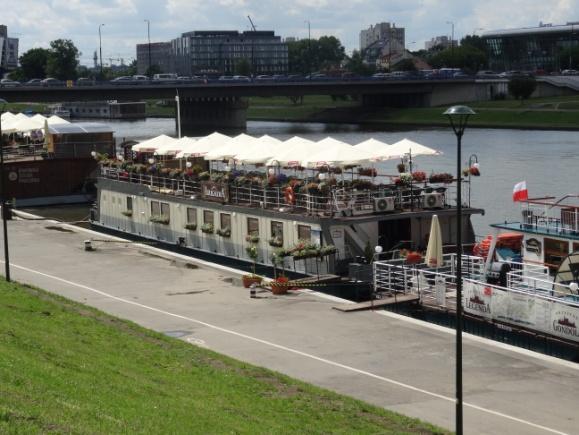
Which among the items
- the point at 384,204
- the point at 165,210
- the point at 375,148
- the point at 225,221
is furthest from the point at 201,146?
the point at 384,204

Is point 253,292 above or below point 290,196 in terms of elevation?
below

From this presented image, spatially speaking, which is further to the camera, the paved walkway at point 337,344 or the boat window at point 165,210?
the boat window at point 165,210

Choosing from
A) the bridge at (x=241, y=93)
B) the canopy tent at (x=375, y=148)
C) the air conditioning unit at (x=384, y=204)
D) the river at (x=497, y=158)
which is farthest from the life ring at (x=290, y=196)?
the bridge at (x=241, y=93)

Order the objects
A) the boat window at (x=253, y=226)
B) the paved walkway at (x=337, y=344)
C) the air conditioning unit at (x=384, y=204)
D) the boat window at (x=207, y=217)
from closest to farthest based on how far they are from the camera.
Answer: the paved walkway at (x=337, y=344)
the air conditioning unit at (x=384, y=204)
the boat window at (x=253, y=226)
the boat window at (x=207, y=217)

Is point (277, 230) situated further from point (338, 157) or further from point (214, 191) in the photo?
point (214, 191)

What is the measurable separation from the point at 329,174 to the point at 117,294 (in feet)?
33.2

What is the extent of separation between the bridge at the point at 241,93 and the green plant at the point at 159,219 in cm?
6829

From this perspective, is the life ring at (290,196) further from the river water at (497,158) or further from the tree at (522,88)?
the tree at (522,88)

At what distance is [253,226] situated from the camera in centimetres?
3656

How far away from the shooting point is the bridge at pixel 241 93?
113 m

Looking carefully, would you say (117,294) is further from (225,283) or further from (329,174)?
(329,174)

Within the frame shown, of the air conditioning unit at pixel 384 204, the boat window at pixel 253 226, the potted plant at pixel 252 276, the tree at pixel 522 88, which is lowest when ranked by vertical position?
the potted plant at pixel 252 276

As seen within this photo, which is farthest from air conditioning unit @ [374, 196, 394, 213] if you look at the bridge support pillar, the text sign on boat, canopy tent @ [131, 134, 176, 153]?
the bridge support pillar

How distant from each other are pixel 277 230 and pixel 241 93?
8889 cm
